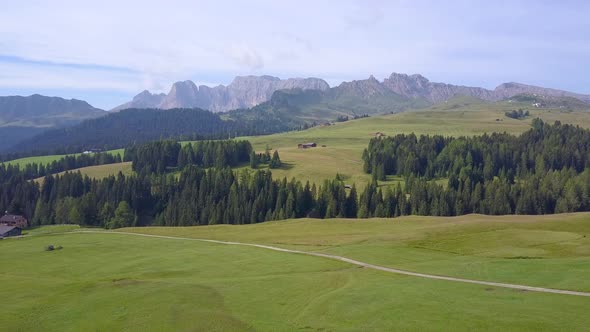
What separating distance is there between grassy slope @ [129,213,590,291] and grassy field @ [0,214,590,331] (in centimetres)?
26

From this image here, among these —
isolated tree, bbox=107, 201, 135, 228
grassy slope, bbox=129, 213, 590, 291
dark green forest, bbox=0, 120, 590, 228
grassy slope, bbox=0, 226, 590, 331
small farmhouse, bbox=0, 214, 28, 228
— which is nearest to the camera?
grassy slope, bbox=0, 226, 590, 331

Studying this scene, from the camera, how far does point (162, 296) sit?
4631 cm

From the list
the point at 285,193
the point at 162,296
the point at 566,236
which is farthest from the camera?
the point at 285,193

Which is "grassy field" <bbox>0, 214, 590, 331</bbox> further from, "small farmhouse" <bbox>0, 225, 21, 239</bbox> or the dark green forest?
the dark green forest

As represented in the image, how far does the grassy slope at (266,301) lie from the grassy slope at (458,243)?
6446 mm

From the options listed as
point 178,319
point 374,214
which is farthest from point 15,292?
point 374,214

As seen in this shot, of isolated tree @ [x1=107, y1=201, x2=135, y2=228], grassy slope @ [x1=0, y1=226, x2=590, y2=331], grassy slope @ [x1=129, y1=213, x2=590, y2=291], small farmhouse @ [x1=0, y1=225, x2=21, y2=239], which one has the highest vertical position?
grassy slope @ [x1=0, y1=226, x2=590, y2=331]

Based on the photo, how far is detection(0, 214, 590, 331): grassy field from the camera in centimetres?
3803

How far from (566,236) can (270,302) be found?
167 ft

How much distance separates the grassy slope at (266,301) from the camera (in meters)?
36.9

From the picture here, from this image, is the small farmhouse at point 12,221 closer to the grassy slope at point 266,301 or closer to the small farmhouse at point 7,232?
the small farmhouse at point 7,232

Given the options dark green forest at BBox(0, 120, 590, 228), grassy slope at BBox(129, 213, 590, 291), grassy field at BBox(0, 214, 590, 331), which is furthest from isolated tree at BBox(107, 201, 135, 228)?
grassy field at BBox(0, 214, 590, 331)

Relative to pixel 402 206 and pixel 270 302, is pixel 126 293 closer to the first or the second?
pixel 270 302

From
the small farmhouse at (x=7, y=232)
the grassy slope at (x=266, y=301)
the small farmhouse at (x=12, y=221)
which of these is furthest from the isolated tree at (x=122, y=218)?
the grassy slope at (x=266, y=301)
